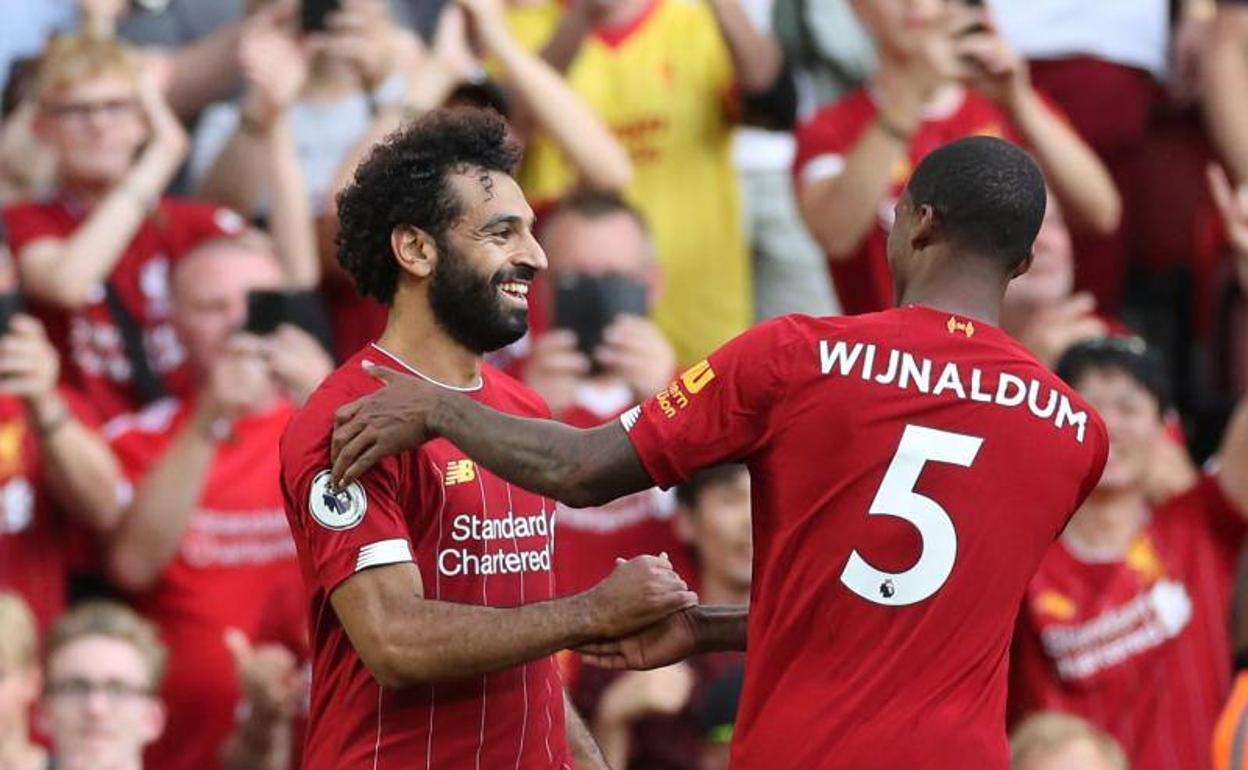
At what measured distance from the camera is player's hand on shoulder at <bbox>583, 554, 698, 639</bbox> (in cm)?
463

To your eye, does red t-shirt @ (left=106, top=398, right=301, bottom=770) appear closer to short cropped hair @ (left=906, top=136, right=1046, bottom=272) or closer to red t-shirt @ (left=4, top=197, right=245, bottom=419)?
red t-shirt @ (left=4, top=197, right=245, bottom=419)

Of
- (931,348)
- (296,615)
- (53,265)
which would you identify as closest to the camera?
(931,348)

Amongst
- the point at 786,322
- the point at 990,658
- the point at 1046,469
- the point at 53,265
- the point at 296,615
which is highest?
the point at 786,322

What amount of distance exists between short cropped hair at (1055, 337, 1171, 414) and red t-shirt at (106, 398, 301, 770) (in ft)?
8.03

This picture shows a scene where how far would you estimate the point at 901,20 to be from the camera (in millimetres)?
7977

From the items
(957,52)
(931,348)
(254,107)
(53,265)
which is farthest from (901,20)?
(931,348)

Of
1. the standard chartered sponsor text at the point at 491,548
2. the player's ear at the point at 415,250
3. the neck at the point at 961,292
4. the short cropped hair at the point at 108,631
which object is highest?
the player's ear at the point at 415,250

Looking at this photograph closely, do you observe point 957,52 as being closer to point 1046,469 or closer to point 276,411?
point 276,411

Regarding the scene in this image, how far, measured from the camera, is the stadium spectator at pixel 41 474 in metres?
7.47

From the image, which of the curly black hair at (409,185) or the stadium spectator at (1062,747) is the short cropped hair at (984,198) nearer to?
the curly black hair at (409,185)

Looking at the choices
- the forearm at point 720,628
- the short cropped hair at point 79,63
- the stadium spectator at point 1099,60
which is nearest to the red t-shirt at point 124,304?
the short cropped hair at point 79,63

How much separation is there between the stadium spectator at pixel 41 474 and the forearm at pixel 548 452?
121 inches

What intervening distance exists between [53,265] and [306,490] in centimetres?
364

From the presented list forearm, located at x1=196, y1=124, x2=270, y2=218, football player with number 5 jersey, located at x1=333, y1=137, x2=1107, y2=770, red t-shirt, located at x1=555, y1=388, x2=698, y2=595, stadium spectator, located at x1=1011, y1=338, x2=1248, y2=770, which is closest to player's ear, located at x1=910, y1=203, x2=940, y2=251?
football player with number 5 jersey, located at x1=333, y1=137, x2=1107, y2=770
